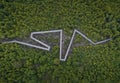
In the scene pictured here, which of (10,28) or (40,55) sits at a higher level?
(10,28)

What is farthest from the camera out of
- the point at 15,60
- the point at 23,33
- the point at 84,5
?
the point at 84,5

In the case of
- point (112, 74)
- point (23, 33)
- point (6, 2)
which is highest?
point (6, 2)

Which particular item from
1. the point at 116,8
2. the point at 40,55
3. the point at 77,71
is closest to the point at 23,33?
the point at 40,55

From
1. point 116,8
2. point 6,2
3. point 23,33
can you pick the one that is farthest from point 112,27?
point 6,2

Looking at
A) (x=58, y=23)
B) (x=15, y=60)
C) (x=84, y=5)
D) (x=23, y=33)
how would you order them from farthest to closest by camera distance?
(x=84, y=5)
(x=58, y=23)
(x=23, y=33)
(x=15, y=60)

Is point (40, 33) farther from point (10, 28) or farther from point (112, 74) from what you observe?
point (112, 74)

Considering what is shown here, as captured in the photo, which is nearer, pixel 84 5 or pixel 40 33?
pixel 40 33

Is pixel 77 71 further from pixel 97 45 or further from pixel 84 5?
pixel 84 5
